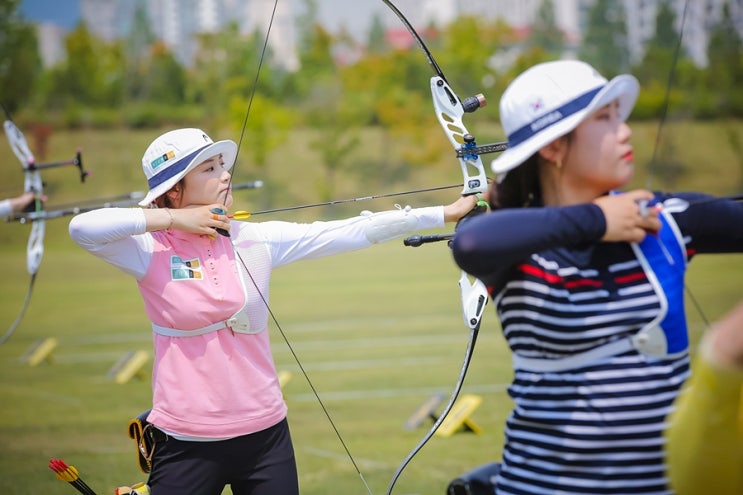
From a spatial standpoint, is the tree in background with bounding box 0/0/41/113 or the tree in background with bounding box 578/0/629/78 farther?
the tree in background with bounding box 578/0/629/78

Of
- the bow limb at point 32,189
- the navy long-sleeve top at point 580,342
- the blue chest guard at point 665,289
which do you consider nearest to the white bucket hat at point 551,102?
the navy long-sleeve top at point 580,342

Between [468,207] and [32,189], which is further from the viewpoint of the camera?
[32,189]

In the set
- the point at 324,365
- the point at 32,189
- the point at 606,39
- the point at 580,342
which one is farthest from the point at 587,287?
the point at 606,39

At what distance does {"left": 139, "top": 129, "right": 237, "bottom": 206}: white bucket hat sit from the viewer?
3332 mm

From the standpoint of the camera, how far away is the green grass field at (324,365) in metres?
5.96

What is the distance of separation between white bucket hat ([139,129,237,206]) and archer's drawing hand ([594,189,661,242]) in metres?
1.72

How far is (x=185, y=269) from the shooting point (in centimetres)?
326

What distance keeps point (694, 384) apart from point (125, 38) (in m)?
38.7

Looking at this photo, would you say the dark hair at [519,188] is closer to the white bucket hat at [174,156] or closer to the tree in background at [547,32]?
the white bucket hat at [174,156]

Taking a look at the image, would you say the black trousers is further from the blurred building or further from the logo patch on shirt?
the blurred building

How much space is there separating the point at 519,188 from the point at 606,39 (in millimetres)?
37847

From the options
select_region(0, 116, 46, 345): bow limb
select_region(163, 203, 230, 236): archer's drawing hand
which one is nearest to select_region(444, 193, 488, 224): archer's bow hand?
select_region(163, 203, 230, 236): archer's drawing hand

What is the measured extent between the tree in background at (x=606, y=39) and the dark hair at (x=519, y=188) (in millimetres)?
35260

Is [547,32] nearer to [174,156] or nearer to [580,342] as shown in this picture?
[174,156]
